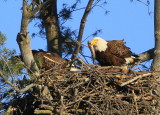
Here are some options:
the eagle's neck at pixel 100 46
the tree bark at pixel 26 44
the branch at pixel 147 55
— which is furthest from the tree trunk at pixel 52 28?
the tree bark at pixel 26 44

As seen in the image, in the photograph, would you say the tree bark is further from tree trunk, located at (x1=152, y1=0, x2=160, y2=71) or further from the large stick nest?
tree trunk, located at (x1=152, y1=0, x2=160, y2=71)

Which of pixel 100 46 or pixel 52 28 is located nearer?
pixel 100 46

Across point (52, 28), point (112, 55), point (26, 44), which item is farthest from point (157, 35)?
point (26, 44)

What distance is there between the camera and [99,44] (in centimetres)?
941

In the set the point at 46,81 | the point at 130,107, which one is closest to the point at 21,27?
the point at 46,81

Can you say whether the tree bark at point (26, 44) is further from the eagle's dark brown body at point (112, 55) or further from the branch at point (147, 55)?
the branch at point (147, 55)

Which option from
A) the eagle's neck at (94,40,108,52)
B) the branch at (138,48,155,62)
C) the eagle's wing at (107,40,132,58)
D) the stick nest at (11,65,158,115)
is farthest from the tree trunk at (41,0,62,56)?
the stick nest at (11,65,158,115)

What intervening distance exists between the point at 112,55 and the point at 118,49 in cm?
17

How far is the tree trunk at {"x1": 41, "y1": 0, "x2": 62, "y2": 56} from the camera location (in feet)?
33.0

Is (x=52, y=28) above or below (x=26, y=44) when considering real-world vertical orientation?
above

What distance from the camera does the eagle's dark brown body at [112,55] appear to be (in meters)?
9.38

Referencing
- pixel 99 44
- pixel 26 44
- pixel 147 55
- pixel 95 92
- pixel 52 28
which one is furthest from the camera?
pixel 52 28

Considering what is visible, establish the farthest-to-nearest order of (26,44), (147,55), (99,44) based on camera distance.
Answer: (99,44), (147,55), (26,44)

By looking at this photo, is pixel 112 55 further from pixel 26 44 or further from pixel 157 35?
pixel 26 44
